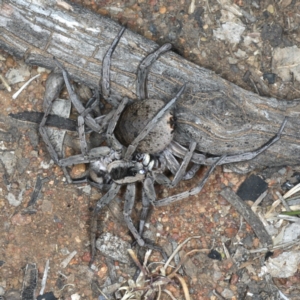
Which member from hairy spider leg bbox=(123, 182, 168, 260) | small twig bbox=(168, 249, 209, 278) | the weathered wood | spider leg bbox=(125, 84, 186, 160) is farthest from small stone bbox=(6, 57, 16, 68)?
small twig bbox=(168, 249, 209, 278)

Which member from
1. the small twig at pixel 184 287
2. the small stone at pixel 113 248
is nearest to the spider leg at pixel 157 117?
the small stone at pixel 113 248

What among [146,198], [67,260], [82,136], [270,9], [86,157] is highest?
[270,9]

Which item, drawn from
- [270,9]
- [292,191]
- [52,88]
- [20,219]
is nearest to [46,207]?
[20,219]

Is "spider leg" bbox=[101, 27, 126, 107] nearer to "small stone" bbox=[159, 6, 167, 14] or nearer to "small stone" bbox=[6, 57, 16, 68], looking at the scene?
"small stone" bbox=[159, 6, 167, 14]

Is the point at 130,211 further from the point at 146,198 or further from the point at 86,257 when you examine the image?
the point at 86,257

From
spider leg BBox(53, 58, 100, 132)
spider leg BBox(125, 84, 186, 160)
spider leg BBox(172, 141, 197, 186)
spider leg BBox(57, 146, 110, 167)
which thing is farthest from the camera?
spider leg BBox(57, 146, 110, 167)

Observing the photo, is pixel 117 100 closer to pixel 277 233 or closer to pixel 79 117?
pixel 79 117

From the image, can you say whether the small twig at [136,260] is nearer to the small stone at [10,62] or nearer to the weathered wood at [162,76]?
the weathered wood at [162,76]

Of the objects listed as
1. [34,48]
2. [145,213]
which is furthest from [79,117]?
[145,213]
